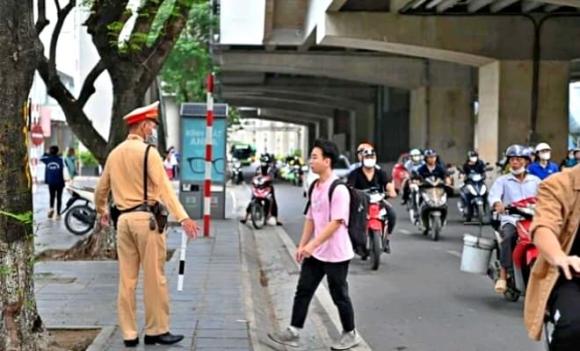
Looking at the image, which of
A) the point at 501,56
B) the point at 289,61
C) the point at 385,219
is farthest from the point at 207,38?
the point at 385,219

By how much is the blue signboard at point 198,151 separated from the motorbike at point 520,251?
10.9 metres

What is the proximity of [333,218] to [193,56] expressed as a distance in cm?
3179

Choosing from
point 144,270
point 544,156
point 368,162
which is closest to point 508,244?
point 368,162

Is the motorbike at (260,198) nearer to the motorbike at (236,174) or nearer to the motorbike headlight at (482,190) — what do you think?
the motorbike headlight at (482,190)

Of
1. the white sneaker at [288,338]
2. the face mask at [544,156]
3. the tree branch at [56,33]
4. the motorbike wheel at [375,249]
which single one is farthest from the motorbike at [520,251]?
the tree branch at [56,33]

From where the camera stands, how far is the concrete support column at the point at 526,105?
2698 cm

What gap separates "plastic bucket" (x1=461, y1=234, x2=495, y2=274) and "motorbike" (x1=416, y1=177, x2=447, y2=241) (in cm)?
651

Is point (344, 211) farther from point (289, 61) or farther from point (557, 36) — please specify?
point (289, 61)

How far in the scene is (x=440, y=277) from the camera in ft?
39.2

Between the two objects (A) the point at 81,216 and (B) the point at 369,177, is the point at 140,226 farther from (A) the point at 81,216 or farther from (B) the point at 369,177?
(A) the point at 81,216

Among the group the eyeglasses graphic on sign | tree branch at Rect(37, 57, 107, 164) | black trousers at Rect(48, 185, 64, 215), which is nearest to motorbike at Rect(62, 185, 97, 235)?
the eyeglasses graphic on sign

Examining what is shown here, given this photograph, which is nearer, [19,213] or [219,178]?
[19,213]

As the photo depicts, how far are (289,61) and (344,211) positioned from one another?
3035cm

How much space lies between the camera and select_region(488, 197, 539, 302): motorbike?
8.70 metres
